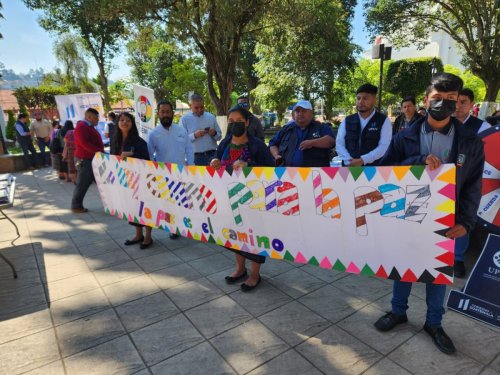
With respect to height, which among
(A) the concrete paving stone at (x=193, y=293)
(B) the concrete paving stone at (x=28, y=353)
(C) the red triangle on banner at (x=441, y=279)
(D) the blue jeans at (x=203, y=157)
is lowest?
(B) the concrete paving stone at (x=28, y=353)

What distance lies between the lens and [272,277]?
3.52 m

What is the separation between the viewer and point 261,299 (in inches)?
122

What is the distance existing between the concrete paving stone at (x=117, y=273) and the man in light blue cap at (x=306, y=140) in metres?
2.12

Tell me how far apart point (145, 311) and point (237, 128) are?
1.86 metres

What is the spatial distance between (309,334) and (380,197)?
1.19 m

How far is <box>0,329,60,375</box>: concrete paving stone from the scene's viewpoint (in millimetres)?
2348

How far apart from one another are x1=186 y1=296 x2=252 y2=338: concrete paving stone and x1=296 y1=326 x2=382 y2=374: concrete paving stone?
602 millimetres

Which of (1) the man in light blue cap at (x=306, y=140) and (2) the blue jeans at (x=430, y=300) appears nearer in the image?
(2) the blue jeans at (x=430, y=300)

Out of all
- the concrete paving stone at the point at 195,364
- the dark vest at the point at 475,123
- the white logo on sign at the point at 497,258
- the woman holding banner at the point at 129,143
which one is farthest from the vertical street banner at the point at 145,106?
the white logo on sign at the point at 497,258

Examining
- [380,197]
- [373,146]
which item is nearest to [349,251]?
[380,197]

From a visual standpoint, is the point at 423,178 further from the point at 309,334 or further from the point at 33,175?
the point at 33,175

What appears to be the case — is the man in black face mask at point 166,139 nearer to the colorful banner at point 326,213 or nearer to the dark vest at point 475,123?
the colorful banner at point 326,213

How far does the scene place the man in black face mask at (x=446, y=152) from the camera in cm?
212

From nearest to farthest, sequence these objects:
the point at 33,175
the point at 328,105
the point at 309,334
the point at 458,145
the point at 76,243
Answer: the point at 458,145 → the point at 309,334 → the point at 76,243 → the point at 33,175 → the point at 328,105
